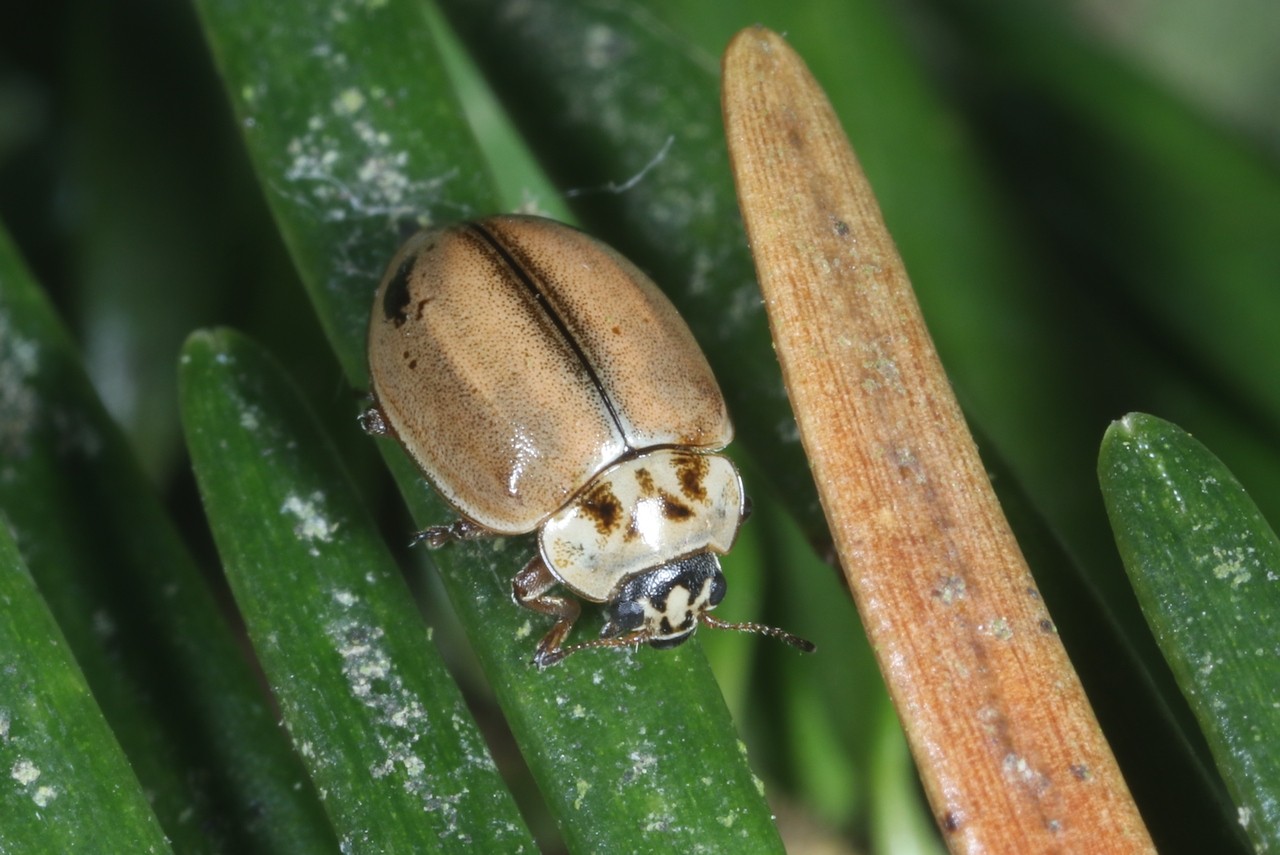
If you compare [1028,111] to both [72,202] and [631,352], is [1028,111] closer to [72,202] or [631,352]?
[631,352]

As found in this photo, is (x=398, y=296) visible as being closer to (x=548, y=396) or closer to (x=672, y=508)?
(x=548, y=396)

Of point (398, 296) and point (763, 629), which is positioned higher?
point (398, 296)

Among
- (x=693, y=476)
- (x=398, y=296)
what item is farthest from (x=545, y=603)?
(x=398, y=296)

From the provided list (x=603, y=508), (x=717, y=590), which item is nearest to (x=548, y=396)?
(x=603, y=508)

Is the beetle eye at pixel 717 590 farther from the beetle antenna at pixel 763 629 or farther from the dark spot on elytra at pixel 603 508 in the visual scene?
the dark spot on elytra at pixel 603 508

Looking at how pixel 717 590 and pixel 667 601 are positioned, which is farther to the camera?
pixel 717 590

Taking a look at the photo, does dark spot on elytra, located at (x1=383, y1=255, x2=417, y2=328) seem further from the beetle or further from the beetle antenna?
the beetle antenna

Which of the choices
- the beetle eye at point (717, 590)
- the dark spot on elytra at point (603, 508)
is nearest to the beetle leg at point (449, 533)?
the dark spot on elytra at point (603, 508)

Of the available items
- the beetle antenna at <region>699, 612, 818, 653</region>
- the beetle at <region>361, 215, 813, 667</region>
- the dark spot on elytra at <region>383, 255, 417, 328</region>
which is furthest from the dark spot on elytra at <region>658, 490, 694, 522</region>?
the dark spot on elytra at <region>383, 255, 417, 328</region>
